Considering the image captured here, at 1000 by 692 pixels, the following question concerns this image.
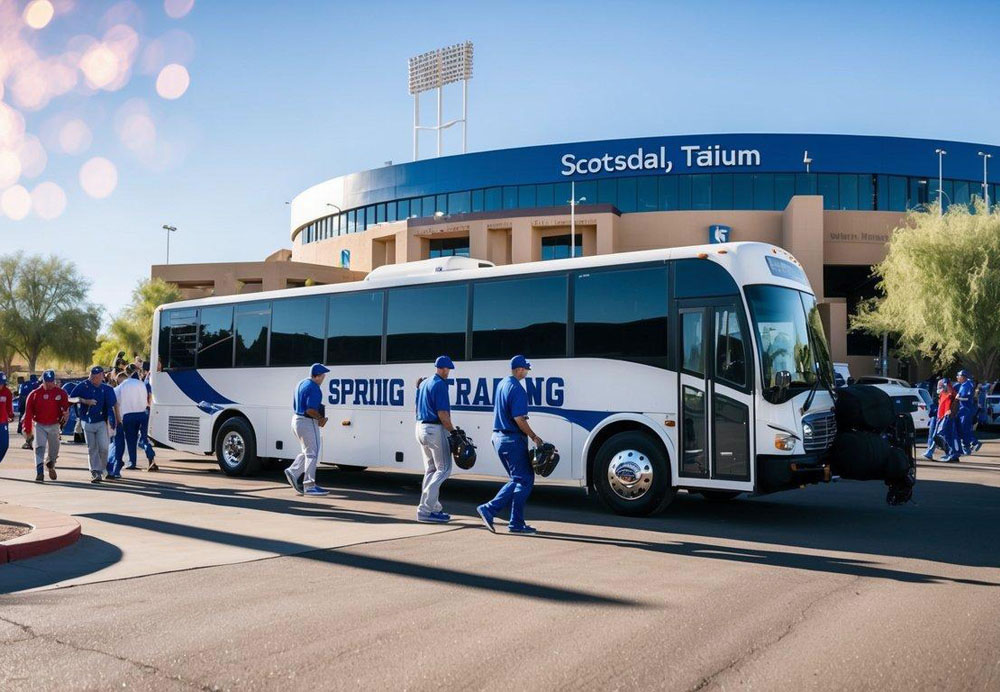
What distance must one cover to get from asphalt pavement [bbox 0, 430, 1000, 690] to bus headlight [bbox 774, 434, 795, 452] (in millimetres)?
939

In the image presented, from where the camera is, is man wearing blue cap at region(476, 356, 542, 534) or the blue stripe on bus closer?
man wearing blue cap at region(476, 356, 542, 534)

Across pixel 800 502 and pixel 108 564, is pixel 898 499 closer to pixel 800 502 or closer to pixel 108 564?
pixel 800 502

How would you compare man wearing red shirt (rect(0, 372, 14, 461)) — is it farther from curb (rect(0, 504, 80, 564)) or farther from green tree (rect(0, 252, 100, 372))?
green tree (rect(0, 252, 100, 372))

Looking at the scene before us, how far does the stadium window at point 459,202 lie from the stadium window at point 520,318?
45.6m

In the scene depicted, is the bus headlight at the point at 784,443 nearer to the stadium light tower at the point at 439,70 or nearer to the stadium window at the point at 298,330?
the stadium window at the point at 298,330

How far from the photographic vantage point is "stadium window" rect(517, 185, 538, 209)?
5500cm

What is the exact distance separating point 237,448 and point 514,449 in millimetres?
7895

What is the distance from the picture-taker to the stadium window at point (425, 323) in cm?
1259

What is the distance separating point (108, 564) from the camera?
752cm

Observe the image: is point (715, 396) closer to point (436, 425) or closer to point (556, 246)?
point (436, 425)

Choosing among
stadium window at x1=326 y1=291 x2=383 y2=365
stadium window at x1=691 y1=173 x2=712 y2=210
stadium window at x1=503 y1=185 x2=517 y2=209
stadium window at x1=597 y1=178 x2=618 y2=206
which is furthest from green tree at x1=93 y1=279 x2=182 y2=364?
stadium window at x1=326 y1=291 x2=383 y2=365

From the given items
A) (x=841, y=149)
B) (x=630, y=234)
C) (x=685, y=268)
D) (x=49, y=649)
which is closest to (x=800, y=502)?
(x=685, y=268)

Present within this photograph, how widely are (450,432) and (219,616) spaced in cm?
437

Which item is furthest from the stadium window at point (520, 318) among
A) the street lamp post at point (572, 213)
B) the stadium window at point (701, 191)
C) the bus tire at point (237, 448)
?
the stadium window at point (701, 191)
